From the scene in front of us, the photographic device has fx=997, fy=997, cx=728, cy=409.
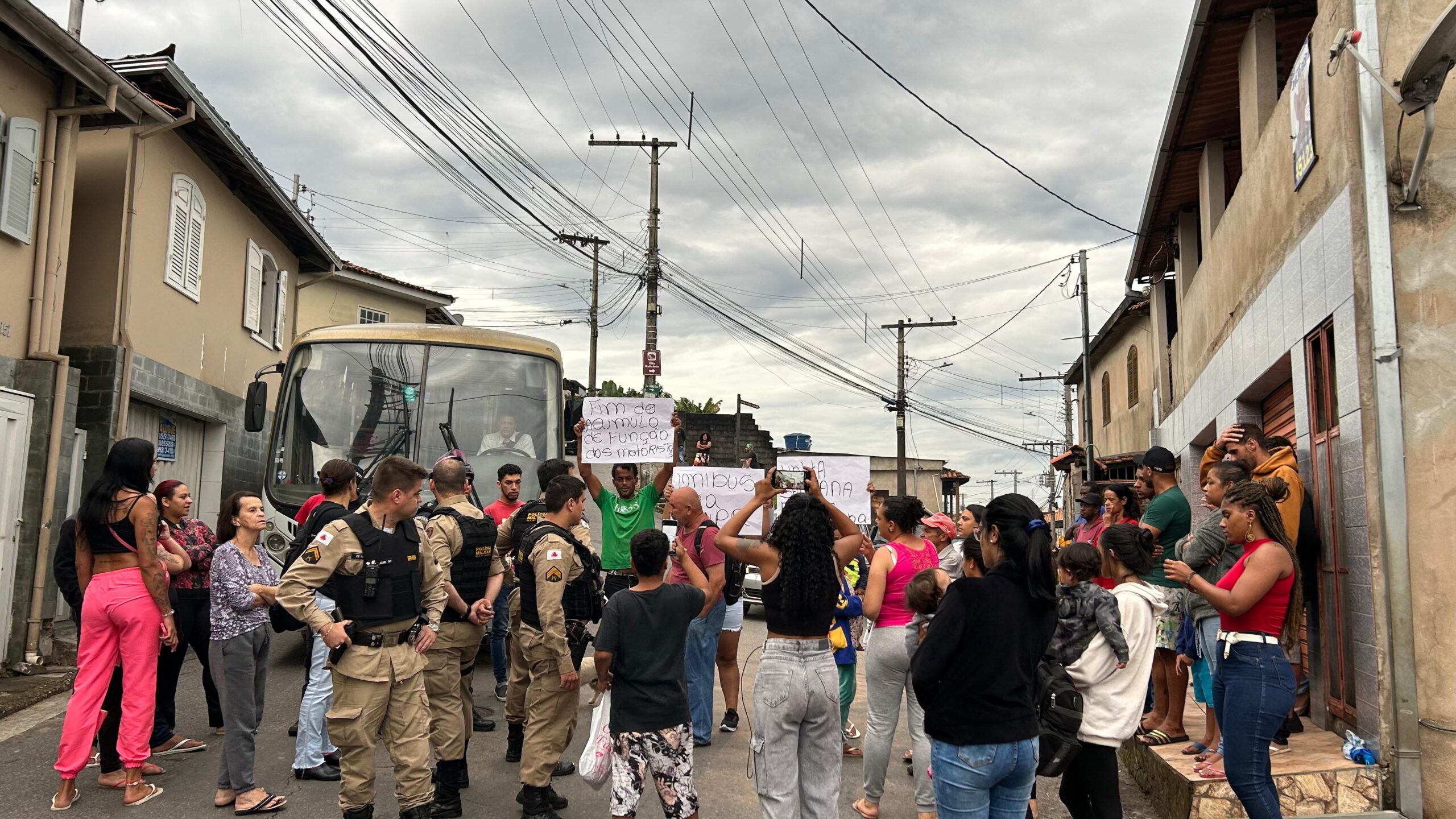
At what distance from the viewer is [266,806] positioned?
5375mm

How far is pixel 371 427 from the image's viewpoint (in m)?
9.47

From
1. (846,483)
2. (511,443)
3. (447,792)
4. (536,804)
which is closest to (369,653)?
(447,792)

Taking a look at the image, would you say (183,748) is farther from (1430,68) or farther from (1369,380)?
(1430,68)

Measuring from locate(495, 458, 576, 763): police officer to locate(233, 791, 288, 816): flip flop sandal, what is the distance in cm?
134

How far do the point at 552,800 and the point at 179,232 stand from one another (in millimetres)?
10781

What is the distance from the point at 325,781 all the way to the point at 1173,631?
17.6ft

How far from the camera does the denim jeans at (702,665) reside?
6785 mm

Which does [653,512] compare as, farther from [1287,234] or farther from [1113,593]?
[1287,234]

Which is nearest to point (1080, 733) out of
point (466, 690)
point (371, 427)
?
point (466, 690)

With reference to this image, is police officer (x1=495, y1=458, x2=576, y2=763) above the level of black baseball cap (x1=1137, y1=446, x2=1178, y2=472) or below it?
below

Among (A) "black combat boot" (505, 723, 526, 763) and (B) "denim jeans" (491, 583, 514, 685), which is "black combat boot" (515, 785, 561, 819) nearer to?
(A) "black combat boot" (505, 723, 526, 763)

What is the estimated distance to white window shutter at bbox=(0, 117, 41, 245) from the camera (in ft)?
30.0

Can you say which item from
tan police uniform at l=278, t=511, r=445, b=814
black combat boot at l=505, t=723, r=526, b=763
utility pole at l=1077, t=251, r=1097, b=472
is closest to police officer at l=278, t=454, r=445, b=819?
tan police uniform at l=278, t=511, r=445, b=814

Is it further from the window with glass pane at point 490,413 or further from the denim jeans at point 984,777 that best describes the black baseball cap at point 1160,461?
the window with glass pane at point 490,413
